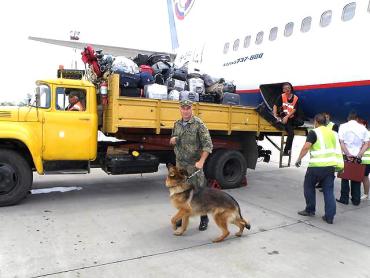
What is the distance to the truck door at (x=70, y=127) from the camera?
6410mm

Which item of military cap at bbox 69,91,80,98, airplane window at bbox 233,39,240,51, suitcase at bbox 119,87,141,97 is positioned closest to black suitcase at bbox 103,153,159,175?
Result: suitcase at bbox 119,87,141,97

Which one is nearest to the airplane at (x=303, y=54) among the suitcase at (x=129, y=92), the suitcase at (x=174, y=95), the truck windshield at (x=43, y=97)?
the suitcase at (x=174, y=95)

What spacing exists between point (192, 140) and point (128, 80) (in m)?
2.41

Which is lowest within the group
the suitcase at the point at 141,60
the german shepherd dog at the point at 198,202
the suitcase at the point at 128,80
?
the german shepherd dog at the point at 198,202

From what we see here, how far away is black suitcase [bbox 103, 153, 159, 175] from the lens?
688 cm

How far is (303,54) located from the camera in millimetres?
8258

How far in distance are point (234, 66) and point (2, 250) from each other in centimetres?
802

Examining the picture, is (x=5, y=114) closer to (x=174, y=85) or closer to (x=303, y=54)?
(x=174, y=85)

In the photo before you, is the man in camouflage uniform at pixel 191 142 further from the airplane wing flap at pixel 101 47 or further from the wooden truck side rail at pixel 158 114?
the airplane wing flap at pixel 101 47

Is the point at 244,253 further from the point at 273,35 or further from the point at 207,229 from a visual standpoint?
the point at 273,35

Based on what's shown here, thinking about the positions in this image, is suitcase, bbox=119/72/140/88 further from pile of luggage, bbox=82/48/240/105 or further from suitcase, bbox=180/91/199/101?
suitcase, bbox=180/91/199/101

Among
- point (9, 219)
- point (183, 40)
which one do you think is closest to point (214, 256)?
point (9, 219)

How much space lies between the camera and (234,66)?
10.6 m

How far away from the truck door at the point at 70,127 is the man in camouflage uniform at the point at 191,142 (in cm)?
206
